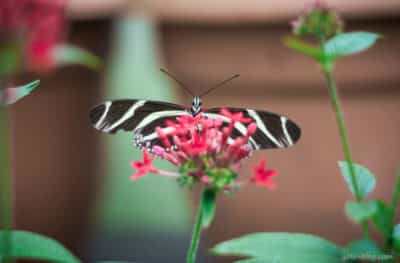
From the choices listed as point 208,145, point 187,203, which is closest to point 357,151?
point 187,203

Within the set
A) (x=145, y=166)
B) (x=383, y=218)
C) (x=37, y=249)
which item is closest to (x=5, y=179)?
(x=37, y=249)

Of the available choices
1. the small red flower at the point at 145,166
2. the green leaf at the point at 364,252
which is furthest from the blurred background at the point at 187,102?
the green leaf at the point at 364,252

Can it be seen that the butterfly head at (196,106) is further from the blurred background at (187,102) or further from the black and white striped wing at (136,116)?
the blurred background at (187,102)

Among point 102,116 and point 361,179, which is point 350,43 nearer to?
point 361,179

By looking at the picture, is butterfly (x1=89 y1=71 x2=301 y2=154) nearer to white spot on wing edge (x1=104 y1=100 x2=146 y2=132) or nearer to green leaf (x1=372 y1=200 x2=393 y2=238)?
white spot on wing edge (x1=104 y1=100 x2=146 y2=132)

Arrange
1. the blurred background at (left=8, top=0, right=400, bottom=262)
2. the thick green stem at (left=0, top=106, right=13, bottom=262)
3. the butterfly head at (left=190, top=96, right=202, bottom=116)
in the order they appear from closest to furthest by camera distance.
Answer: the thick green stem at (left=0, top=106, right=13, bottom=262)
the butterfly head at (left=190, top=96, right=202, bottom=116)
the blurred background at (left=8, top=0, right=400, bottom=262)

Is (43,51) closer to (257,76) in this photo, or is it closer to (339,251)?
(339,251)

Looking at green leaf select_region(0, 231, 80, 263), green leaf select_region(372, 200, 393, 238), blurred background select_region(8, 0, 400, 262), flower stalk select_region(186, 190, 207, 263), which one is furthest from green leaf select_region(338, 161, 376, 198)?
blurred background select_region(8, 0, 400, 262)
